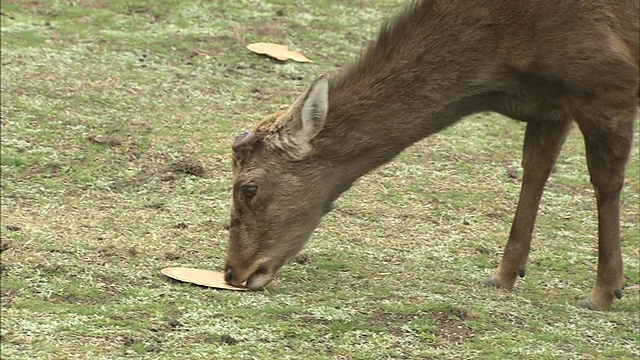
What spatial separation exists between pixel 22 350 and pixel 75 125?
169 inches

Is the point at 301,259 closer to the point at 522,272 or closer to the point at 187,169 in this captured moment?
the point at 522,272

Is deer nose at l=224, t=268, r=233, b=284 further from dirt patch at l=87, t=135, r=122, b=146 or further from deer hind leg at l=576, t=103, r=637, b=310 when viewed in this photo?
dirt patch at l=87, t=135, r=122, b=146

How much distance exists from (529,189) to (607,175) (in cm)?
70

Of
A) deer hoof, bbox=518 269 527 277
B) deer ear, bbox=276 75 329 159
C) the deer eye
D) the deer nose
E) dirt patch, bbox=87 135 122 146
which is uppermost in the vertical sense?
deer ear, bbox=276 75 329 159

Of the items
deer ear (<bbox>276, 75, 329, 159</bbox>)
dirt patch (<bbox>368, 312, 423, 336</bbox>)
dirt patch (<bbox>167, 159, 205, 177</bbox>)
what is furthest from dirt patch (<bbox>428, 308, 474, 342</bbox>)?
dirt patch (<bbox>167, 159, 205, 177</bbox>)

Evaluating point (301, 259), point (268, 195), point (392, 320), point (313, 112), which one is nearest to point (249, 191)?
point (268, 195)

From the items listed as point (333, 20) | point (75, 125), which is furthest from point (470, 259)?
point (333, 20)

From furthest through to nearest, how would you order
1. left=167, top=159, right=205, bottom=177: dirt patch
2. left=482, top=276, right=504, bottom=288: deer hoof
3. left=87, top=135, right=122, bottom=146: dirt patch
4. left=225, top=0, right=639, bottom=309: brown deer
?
left=87, top=135, right=122, bottom=146: dirt patch → left=167, top=159, right=205, bottom=177: dirt patch → left=482, top=276, right=504, bottom=288: deer hoof → left=225, top=0, right=639, bottom=309: brown deer

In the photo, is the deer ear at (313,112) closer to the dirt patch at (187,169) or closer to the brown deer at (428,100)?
the brown deer at (428,100)

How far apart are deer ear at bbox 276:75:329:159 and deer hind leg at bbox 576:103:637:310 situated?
1.55 metres

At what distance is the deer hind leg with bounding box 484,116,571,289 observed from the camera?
24.1ft

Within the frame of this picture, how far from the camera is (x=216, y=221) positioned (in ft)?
25.8

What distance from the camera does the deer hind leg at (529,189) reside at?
24.1 feet

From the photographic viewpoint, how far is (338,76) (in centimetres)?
689
